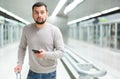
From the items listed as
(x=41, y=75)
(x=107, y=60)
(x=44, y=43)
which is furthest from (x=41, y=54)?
(x=107, y=60)

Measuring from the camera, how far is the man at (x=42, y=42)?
218cm

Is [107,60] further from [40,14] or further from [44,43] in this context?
[40,14]

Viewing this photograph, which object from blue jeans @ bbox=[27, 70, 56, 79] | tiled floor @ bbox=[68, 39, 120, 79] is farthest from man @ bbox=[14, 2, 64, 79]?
tiled floor @ bbox=[68, 39, 120, 79]

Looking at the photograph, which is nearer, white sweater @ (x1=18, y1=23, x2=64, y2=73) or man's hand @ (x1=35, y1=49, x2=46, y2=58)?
man's hand @ (x1=35, y1=49, x2=46, y2=58)

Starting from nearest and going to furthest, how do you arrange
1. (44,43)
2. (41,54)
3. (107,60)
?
1. (41,54)
2. (44,43)
3. (107,60)

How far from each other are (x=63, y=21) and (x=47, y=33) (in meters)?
10.8

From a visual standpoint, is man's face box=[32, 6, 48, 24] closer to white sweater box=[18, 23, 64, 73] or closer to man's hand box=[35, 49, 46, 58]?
white sweater box=[18, 23, 64, 73]

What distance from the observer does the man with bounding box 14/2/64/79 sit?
2.18m

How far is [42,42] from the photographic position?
2.23 m

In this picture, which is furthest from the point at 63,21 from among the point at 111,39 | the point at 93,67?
the point at 93,67

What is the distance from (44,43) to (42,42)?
0.02 meters

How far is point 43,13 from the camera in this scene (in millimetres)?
2180

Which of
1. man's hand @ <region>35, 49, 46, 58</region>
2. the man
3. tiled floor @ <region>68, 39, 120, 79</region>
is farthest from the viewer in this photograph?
tiled floor @ <region>68, 39, 120, 79</region>

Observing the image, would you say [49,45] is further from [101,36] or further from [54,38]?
[101,36]
